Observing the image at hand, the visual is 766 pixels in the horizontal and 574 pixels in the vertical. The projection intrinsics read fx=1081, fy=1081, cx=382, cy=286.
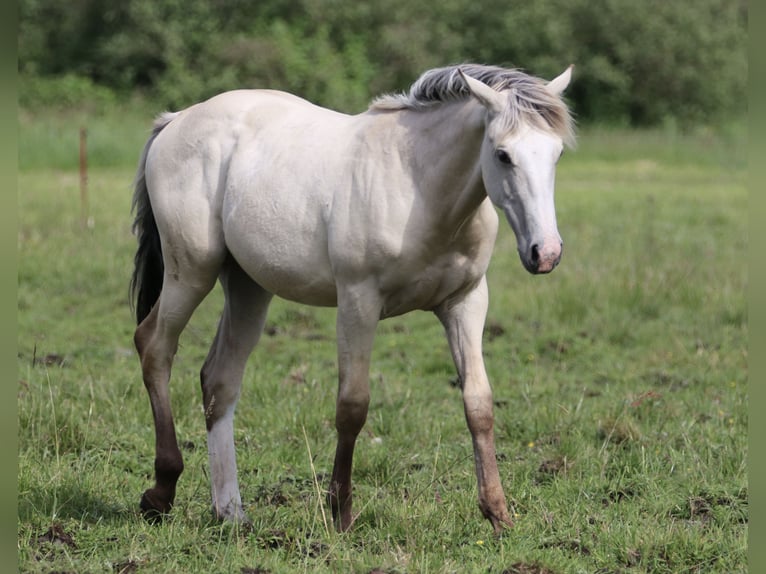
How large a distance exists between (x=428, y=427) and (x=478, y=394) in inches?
58.9

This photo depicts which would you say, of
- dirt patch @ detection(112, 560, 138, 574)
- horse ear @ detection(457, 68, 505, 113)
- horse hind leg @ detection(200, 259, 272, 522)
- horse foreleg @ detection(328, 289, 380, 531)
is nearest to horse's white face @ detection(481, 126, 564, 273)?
horse ear @ detection(457, 68, 505, 113)

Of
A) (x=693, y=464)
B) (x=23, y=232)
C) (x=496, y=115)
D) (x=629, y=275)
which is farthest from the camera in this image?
(x=23, y=232)

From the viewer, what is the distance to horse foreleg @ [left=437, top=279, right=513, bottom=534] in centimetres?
434

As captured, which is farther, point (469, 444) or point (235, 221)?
point (469, 444)

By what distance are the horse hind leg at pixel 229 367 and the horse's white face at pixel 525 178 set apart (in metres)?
1.58

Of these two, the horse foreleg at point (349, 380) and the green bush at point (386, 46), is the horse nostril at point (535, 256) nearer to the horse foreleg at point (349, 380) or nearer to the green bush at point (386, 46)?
the horse foreleg at point (349, 380)

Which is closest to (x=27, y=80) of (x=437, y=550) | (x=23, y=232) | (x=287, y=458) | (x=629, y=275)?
(x=23, y=232)

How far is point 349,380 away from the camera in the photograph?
14.5 feet

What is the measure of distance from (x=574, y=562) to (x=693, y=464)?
4.34 ft

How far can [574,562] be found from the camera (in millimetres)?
4059

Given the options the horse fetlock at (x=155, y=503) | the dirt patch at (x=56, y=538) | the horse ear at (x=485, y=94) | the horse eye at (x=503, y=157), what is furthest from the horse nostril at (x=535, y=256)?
the dirt patch at (x=56, y=538)

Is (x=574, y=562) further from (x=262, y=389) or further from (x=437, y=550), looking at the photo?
(x=262, y=389)

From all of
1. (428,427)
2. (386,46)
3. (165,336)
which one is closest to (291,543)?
(165,336)

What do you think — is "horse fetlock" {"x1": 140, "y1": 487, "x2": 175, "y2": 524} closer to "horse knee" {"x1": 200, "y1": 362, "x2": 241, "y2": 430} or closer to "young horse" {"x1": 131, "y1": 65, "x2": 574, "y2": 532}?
"young horse" {"x1": 131, "y1": 65, "x2": 574, "y2": 532}
